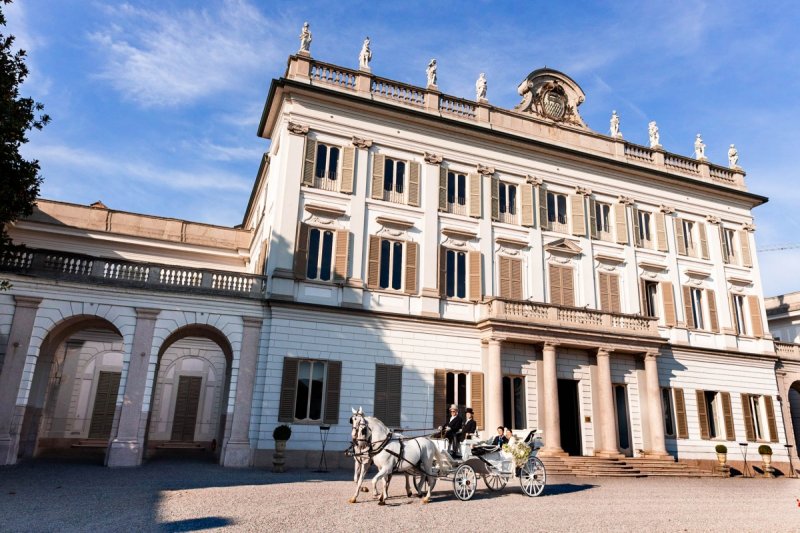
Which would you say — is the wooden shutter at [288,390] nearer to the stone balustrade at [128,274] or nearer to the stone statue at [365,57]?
the stone balustrade at [128,274]

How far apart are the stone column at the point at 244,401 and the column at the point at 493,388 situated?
29.9 ft

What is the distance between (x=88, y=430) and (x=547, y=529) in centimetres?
2611

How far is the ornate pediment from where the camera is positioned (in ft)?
94.4

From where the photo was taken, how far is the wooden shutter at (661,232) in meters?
29.0

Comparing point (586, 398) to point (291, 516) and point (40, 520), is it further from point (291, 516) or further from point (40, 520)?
point (40, 520)

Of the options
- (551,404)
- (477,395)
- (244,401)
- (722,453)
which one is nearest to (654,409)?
(722,453)

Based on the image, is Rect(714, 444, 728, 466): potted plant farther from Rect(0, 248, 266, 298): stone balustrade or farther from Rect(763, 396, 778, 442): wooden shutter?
Rect(0, 248, 266, 298): stone balustrade

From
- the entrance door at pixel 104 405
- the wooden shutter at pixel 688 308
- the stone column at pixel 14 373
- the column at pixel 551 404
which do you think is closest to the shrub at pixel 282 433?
the stone column at pixel 14 373

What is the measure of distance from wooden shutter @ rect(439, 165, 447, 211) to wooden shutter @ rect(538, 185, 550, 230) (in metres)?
5.11

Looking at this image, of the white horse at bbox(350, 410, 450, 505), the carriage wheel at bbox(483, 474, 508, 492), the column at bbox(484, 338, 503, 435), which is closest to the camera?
the white horse at bbox(350, 410, 450, 505)

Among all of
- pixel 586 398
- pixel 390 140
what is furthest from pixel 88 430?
pixel 586 398

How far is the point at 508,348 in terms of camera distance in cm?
2341

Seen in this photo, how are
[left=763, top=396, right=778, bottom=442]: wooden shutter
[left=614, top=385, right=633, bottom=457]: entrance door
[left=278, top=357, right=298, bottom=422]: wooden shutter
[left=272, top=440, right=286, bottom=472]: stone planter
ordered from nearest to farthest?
[left=272, top=440, right=286, bottom=472]: stone planter
[left=278, top=357, right=298, bottom=422]: wooden shutter
[left=614, top=385, right=633, bottom=457]: entrance door
[left=763, top=396, right=778, bottom=442]: wooden shutter

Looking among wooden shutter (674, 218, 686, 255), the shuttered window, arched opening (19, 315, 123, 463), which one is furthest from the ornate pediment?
arched opening (19, 315, 123, 463)
